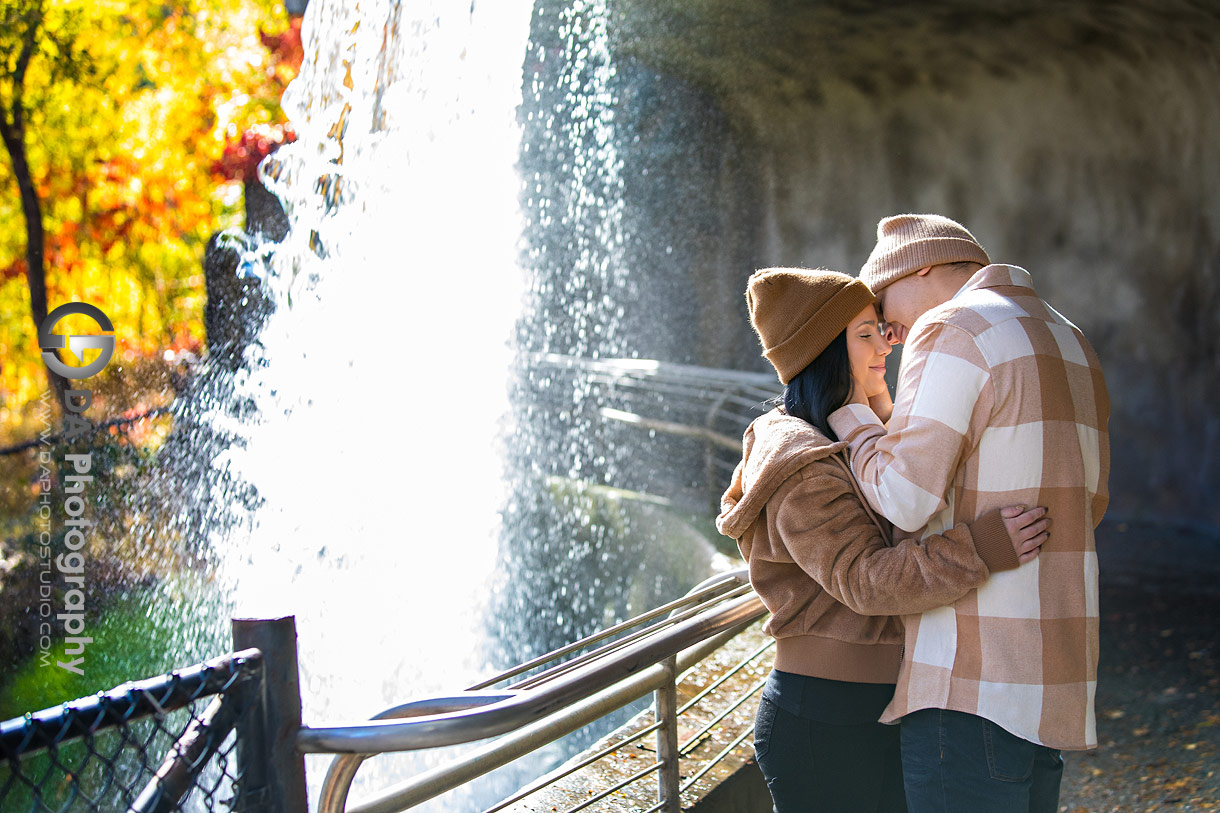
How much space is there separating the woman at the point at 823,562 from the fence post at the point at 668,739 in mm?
318

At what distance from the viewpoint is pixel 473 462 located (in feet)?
25.7

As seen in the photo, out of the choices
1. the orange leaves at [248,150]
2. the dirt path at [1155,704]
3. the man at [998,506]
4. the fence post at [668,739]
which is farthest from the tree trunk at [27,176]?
the man at [998,506]

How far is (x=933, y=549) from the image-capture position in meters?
1.56

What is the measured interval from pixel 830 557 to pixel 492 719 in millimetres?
640

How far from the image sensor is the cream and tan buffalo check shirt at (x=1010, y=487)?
60.3 inches

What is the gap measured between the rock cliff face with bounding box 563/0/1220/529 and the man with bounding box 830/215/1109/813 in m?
6.69

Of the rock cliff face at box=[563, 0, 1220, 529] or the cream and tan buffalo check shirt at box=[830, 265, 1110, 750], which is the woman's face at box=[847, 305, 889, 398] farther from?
the rock cliff face at box=[563, 0, 1220, 529]

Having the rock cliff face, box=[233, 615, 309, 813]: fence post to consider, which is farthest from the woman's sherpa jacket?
the rock cliff face

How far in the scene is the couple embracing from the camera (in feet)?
5.04

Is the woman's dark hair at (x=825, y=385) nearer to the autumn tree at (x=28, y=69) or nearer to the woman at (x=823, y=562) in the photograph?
the woman at (x=823, y=562)

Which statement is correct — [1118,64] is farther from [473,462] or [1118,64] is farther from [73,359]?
[73,359]

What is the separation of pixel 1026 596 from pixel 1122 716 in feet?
9.86

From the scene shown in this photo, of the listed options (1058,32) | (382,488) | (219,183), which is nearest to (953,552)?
(382,488)

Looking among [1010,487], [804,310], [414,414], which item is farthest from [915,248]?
[414,414]
